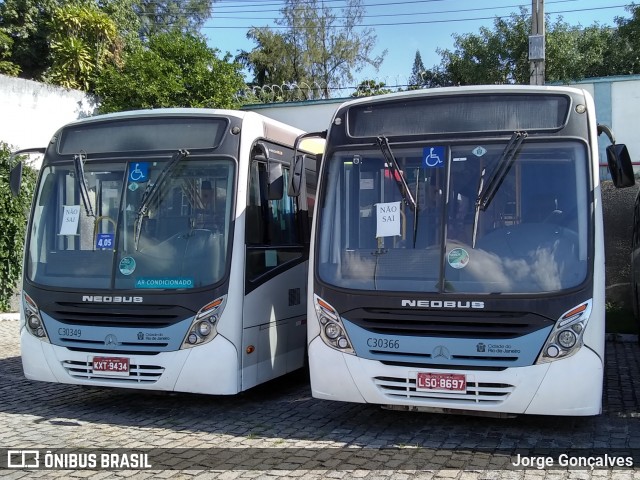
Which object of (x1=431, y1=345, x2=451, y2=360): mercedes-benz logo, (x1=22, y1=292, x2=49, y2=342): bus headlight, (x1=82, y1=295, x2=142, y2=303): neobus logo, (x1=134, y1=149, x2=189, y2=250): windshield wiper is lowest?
(x1=431, y1=345, x2=451, y2=360): mercedes-benz logo

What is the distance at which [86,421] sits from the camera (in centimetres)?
669

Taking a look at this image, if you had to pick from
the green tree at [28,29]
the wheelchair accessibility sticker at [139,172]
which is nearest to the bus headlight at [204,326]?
the wheelchair accessibility sticker at [139,172]

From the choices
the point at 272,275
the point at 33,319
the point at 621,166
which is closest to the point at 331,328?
the point at 272,275

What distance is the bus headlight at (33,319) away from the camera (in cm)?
693

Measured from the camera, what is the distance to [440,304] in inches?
227

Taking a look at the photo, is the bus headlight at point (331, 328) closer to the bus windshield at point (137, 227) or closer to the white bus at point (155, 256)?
the white bus at point (155, 256)

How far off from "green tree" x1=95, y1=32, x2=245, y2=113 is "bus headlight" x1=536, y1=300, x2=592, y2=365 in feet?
45.9

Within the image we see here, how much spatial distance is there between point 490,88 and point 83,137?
413cm

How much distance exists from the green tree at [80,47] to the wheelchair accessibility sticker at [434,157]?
16227 mm

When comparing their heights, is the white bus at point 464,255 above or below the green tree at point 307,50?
below

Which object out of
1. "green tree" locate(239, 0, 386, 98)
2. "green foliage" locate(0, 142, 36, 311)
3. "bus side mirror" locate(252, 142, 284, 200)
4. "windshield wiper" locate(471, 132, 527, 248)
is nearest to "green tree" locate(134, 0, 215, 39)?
"green tree" locate(239, 0, 386, 98)

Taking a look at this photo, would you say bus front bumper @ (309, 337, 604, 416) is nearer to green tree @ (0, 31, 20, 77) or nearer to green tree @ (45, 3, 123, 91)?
green tree @ (45, 3, 123, 91)

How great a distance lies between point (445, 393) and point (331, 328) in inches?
44.1

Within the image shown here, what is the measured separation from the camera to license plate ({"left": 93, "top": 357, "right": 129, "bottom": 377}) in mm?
6625
